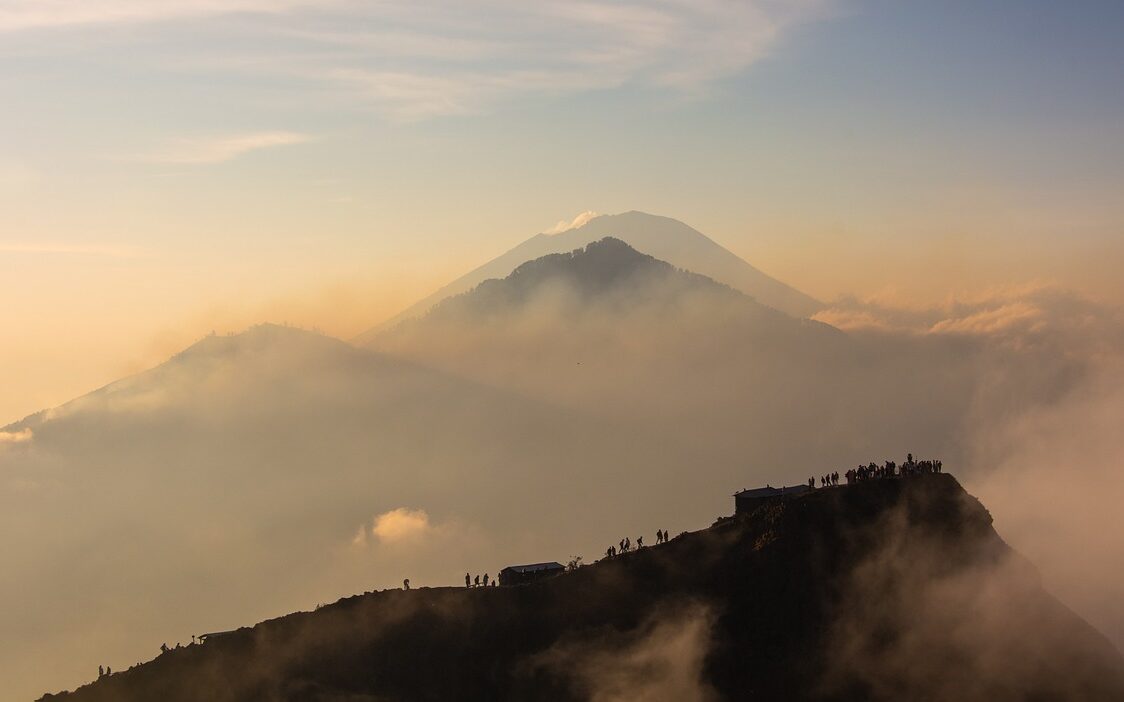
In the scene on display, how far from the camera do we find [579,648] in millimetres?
126250

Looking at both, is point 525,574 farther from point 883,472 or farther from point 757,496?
point 883,472

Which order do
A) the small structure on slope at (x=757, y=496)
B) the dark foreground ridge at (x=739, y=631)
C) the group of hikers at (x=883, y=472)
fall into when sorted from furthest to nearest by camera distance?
1. the small structure on slope at (x=757, y=496)
2. the group of hikers at (x=883, y=472)
3. the dark foreground ridge at (x=739, y=631)

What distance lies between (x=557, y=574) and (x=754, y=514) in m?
19.2

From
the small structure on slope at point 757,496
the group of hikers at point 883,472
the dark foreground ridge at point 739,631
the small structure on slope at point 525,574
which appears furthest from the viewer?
the small structure on slope at point 757,496

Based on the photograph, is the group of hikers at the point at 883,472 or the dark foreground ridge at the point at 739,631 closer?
the dark foreground ridge at the point at 739,631

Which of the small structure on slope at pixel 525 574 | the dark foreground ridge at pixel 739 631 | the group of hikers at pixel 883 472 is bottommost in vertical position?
the dark foreground ridge at pixel 739 631

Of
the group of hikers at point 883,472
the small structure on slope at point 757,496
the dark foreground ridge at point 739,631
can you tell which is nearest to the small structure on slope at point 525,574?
the dark foreground ridge at point 739,631

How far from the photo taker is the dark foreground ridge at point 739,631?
12381 cm

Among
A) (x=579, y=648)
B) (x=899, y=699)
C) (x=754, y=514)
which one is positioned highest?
(x=754, y=514)

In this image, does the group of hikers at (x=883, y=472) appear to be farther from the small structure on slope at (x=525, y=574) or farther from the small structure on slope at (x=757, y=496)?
the small structure on slope at (x=525, y=574)

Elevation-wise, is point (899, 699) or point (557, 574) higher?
point (557, 574)

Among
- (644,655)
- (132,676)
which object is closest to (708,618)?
(644,655)

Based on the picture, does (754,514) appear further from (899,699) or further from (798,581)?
(899,699)

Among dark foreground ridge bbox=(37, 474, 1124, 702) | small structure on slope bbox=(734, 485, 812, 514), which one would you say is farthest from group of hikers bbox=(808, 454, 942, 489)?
small structure on slope bbox=(734, 485, 812, 514)
